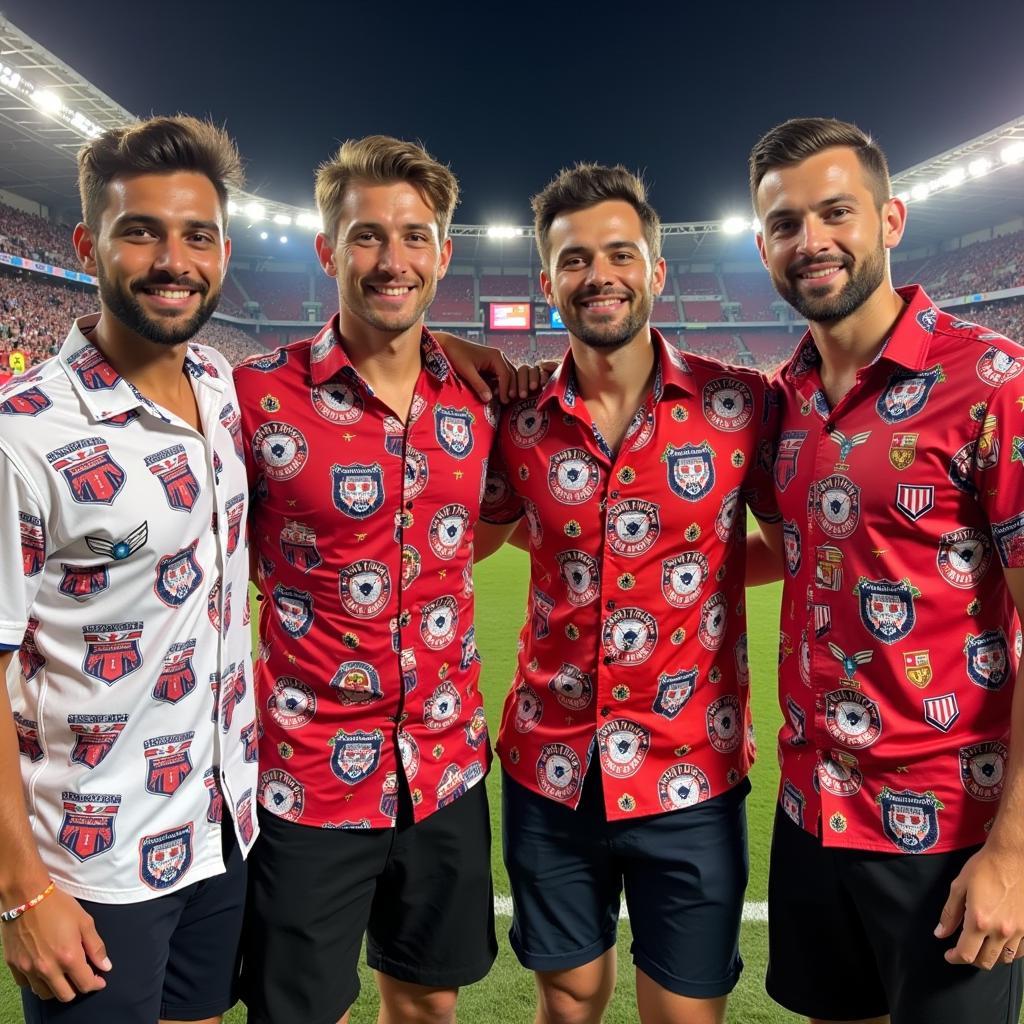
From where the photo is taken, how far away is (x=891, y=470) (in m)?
2.09

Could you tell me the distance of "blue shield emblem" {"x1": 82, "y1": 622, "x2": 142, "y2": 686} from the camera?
1945 mm

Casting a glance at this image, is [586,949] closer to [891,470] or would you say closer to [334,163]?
[891,470]

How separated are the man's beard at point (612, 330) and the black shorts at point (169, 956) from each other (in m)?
1.87

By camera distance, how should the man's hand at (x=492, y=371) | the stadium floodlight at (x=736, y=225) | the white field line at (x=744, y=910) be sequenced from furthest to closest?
the stadium floodlight at (x=736, y=225) < the white field line at (x=744, y=910) < the man's hand at (x=492, y=371)

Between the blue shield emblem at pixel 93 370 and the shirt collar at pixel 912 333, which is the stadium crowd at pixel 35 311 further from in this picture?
the shirt collar at pixel 912 333

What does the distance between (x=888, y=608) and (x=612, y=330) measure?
48.0 inches

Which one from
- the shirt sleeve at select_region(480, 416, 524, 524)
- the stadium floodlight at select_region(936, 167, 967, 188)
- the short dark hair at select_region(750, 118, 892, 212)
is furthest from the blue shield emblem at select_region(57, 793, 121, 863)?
the stadium floodlight at select_region(936, 167, 967, 188)

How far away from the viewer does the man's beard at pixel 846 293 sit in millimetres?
2332

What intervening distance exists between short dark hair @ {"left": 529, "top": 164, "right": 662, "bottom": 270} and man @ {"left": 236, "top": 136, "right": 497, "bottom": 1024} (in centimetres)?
47

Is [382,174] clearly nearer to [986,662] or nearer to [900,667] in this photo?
[900,667]

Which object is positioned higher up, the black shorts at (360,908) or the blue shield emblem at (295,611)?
the blue shield emblem at (295,611)

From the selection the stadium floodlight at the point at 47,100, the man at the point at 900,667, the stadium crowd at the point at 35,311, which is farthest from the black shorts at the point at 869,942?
the stadium floodlight at the point at 47,100

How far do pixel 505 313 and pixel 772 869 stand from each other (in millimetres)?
37463

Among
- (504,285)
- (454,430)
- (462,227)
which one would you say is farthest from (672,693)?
(504,285)
